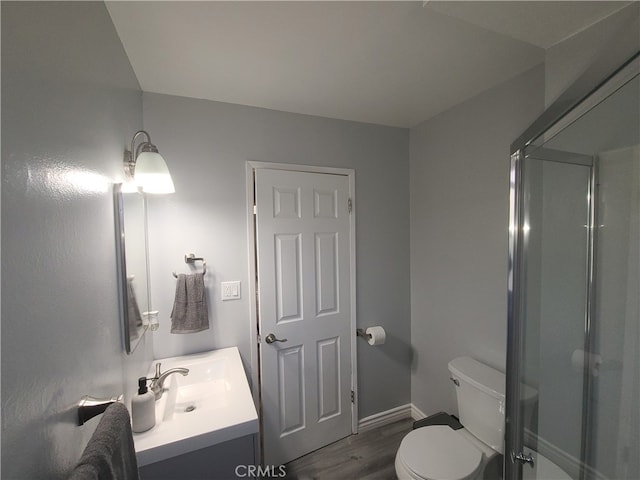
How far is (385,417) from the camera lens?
6.86 ft

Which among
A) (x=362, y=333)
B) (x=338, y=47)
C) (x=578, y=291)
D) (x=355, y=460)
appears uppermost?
(x=338, y=47)

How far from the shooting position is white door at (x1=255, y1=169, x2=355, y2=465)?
1.71m

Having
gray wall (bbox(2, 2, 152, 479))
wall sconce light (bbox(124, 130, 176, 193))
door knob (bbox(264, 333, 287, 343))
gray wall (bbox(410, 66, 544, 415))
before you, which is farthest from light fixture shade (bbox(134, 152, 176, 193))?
gray wall (bbox(410, 66, 544, 415))

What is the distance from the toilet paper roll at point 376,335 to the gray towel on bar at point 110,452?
1514 mm

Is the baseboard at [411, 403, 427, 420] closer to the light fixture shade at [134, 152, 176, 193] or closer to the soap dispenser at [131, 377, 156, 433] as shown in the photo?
the soap dispenser at [131, 377, 156, 433]

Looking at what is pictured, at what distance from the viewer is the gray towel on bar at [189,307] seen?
1467 mm

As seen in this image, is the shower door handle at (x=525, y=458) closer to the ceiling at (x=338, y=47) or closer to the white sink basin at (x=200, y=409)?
the white sink basin at (x=200, y=409)

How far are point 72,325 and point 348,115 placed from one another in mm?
1844

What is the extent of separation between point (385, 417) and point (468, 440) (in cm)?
79

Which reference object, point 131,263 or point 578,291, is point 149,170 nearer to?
point 131,263

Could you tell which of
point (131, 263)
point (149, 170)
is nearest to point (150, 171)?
point (149, 170)

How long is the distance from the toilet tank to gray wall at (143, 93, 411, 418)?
615mm

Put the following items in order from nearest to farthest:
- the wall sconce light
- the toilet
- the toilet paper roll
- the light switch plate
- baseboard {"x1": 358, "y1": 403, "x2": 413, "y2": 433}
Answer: the wall sconce light, the toilet, the light switch plate, the toilet paper roll, baseboard {"x1": 358, "y1": 403, "x2": 413, "y2": 433}

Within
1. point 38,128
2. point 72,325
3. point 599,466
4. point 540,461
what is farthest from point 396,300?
point 38,128
